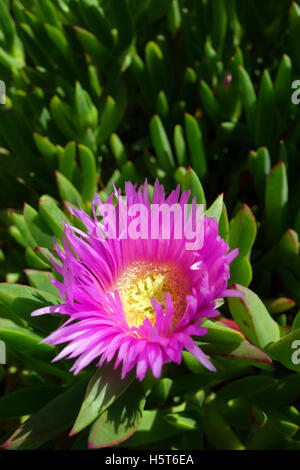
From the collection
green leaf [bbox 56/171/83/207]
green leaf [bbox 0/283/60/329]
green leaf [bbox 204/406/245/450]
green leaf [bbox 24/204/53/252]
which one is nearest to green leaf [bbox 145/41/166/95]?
green leaf [bbox 56/171/83/207]

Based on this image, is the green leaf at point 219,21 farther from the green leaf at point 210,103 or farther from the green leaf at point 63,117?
the green leaf at point 63,117

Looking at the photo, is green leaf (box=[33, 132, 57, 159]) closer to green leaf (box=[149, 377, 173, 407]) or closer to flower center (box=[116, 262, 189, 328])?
flower center (box=[116, 262, 189, 328])

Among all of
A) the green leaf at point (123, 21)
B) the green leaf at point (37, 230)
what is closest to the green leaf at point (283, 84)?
the green leaf at point (123, 21)

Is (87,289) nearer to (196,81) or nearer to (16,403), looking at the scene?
(16,403)

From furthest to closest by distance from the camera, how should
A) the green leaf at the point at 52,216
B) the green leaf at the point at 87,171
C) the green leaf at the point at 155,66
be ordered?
the green leaf at the point at 155,66
the green leaf at the point at 87,171
the green leaf at the point at 52,216

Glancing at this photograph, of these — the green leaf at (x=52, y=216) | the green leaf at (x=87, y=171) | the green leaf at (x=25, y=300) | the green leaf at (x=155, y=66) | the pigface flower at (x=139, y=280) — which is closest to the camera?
the pigface flower at (x=139, y=280)

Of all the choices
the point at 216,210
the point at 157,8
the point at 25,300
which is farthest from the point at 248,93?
the point at 25,300

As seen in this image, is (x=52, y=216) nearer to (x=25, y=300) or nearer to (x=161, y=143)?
(x=25, y=300)
